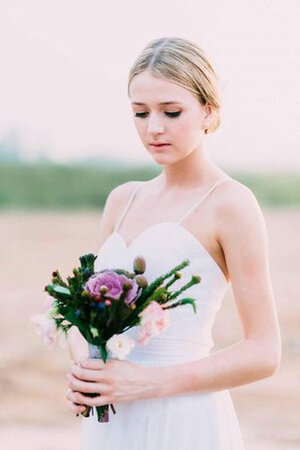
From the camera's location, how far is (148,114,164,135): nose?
7.64 ft

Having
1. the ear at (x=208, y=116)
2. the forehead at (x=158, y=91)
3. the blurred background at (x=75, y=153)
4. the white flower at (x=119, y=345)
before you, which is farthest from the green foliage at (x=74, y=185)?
the white flower at (x=119, y=345)

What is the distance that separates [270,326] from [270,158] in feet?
50.2

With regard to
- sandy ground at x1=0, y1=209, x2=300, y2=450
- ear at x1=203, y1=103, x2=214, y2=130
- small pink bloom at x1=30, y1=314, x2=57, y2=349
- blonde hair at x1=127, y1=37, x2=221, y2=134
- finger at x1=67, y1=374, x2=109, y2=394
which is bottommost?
finger at x1=67, y1=374, x2=109, y2=394

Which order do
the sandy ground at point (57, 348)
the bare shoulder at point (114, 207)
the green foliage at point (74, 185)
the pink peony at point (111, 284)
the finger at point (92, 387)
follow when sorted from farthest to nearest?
the green foliage at point (74, 185), the sandy ground at point (57, 348), the bare shoulder at point (114, 207), the finger at point (92, 387), the pink peony at point (111, 284)

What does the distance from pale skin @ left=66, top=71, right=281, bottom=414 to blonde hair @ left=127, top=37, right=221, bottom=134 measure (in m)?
0.02

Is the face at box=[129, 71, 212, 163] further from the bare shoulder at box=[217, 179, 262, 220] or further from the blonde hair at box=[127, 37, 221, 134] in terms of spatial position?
the bare shoulder at box=[217, 179, 262, 220]

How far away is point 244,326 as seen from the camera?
2314 mm

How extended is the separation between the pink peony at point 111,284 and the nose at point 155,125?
415 mm

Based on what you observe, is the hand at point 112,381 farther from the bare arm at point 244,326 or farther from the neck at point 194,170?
the neck at point 194,170

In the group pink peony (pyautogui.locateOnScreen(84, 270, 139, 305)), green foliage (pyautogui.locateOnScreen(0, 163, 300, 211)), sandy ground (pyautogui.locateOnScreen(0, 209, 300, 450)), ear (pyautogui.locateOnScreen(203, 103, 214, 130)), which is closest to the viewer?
pink peony (pyautogui.locateOnScreen(84, 270, 139, 305))

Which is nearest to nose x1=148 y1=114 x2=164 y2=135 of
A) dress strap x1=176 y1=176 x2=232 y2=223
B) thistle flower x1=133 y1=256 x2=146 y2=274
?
dress strap x1=176 y1=176 x2=232 y2=223

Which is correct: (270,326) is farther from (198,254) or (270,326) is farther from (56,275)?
(56,275)

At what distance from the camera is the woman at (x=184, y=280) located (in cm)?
226

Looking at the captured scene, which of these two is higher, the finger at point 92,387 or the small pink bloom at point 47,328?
the small pink bloom at point 47,328
